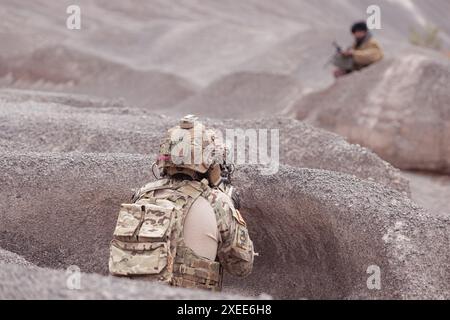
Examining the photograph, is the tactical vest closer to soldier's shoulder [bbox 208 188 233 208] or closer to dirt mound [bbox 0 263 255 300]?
soldier's shoulder [bbox 208 188 233 208]

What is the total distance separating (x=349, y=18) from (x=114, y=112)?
23600 mm

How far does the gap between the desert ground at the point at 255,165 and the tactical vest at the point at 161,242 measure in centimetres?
61

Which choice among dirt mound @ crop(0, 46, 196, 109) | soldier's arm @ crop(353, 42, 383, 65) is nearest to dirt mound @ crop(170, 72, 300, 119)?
dirt mound @ crop(0, 46, 196, 109)

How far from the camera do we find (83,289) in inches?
161

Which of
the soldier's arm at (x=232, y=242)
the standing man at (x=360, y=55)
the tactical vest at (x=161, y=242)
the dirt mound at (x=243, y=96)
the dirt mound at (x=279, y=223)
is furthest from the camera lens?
the dirt mound at (x=243, y=96)

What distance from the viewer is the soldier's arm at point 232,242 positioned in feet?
17.5

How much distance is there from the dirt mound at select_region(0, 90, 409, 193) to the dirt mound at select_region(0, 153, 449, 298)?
53.8 inches

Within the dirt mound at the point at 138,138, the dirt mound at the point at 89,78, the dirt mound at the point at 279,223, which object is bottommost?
the dirt mound at the point at 279,223

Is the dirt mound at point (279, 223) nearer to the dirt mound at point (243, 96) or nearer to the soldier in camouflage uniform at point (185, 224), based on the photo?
the soldier in camouflage uniform at point (185, 224)

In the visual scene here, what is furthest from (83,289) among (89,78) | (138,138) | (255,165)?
(89,78)

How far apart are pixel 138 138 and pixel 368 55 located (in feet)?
22.1

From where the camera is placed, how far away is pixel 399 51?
56.6 ft

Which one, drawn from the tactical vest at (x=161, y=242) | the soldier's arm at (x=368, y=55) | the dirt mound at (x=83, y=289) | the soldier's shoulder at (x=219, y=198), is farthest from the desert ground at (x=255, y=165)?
the soldier's shoulder at (x=219, y=198)

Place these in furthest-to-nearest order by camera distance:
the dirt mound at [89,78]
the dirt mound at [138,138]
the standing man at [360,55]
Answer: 1. the dirt mound at [89,78]
2. the standing man at [360,55]
3. the dirt mound at [138,138]
